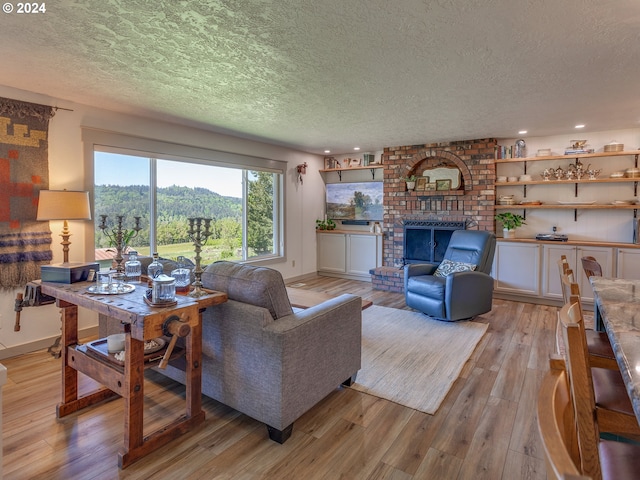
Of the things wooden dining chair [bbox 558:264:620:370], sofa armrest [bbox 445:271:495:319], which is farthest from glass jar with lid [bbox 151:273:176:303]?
sofa armrest [bbox 445:271:495:319]

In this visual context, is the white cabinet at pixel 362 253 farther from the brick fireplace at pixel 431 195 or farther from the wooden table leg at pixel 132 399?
the wooden table leg at pixel 132 399

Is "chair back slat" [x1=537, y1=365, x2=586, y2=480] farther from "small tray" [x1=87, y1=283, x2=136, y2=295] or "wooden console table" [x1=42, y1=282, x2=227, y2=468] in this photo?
"small tray" [x1=87, y1=283, x2=136, y2=295]

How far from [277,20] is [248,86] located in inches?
44.4

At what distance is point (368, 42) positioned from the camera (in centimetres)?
229

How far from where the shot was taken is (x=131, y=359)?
1799 mm

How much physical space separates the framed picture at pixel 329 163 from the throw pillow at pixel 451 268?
129 inches

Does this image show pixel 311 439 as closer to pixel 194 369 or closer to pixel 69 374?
pixel 194 369

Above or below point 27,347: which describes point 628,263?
above

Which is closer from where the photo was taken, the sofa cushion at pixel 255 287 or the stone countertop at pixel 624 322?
the stone countertop at pixel 624 322

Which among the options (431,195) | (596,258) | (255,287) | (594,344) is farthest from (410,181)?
(255,287)

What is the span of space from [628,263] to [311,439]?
15.0 ft

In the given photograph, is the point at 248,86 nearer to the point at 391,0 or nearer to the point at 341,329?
the point at 391,0

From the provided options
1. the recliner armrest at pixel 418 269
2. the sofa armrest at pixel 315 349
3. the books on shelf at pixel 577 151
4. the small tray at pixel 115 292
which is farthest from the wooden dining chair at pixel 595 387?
the books on shelf at pixel 577 151

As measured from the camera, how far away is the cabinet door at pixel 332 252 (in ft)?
21.9
